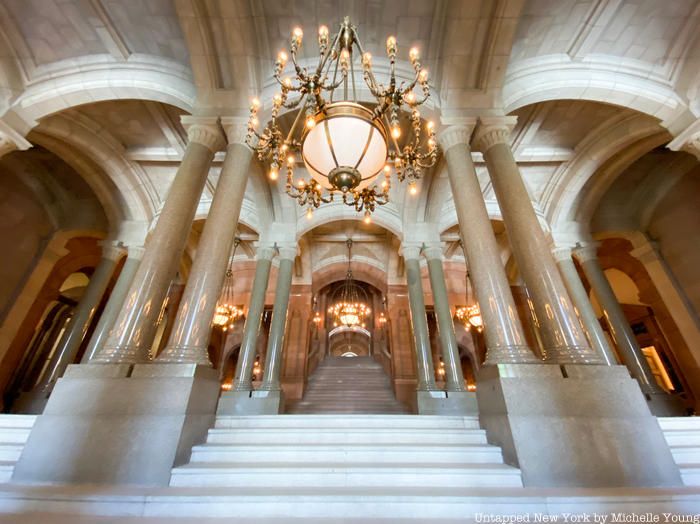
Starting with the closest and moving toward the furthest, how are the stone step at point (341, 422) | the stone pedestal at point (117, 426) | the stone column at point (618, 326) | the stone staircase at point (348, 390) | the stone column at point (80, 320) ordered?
the stone pedestal at point (117, 426) < the stone step at point (341, 422) < the stone column at point (618, 326) < the stone column at point (80, 320) < the stone staircase at point (348, 390)

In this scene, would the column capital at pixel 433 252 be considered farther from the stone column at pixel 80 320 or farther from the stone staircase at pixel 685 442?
the stone column at pixel 80 320

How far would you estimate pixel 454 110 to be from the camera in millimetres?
4367

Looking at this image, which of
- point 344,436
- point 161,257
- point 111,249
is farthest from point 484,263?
point 111,249

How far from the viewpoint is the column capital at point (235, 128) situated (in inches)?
166

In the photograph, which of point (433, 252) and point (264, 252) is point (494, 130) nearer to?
point (433, 252)

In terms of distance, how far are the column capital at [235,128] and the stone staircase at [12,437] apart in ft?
12.2

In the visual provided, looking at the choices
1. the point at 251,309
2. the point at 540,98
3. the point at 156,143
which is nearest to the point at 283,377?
the point at 251,309

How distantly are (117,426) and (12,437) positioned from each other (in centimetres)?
107

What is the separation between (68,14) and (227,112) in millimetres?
2579

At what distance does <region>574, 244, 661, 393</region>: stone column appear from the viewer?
6.21m

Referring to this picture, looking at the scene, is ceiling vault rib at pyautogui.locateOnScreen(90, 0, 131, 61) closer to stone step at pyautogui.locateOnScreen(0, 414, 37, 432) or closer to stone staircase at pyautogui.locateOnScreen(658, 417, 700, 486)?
Answer: stone step at pyautogui.locateOnScreen(0, 414, 37, 432)

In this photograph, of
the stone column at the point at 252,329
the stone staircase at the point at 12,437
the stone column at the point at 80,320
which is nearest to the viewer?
the stone staircase at the point at 12,437

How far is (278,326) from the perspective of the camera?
6648 mm

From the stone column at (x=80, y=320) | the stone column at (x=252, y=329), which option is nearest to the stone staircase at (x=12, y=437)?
the stone column at (x=252, y=329)
